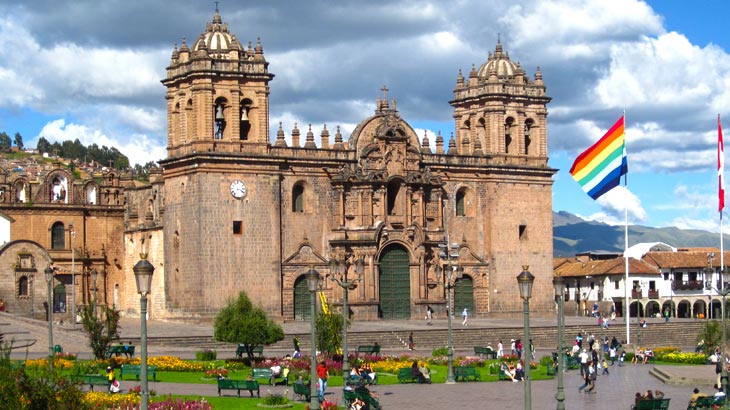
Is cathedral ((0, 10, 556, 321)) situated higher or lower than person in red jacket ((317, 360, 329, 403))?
higher

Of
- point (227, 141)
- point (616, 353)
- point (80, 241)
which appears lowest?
point (616, 353)

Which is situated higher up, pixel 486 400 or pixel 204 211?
pixel 204 211

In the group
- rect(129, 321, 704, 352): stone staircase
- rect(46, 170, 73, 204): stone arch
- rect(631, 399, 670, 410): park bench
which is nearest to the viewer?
rect(631, 399, 670, 410): park bench

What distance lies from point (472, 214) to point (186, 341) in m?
22.4

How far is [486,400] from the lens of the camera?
33.7 m

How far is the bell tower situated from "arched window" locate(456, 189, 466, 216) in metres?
12.4

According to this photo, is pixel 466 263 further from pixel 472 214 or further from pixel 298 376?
pixel 298 376

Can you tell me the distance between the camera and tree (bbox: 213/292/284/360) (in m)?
43.0

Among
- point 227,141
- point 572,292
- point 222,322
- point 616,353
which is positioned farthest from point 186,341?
point 572,292

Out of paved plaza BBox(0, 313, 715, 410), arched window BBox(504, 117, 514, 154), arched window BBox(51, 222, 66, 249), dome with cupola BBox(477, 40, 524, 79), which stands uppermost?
dome with cupola BBox(477, 40, 524, 79)

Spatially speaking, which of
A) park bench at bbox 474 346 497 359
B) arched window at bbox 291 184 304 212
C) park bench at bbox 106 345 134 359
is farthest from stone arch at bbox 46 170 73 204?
park bench at bbox 474 346 497 359

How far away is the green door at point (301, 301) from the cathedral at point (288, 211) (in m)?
0.08

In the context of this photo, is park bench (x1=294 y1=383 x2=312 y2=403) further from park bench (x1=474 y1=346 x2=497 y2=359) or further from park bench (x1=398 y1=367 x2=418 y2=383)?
park bench (x1=474 y1=346 x2=497 y2=359)

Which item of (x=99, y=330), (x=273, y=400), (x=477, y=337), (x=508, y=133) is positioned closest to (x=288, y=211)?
(x=477, y=337)
